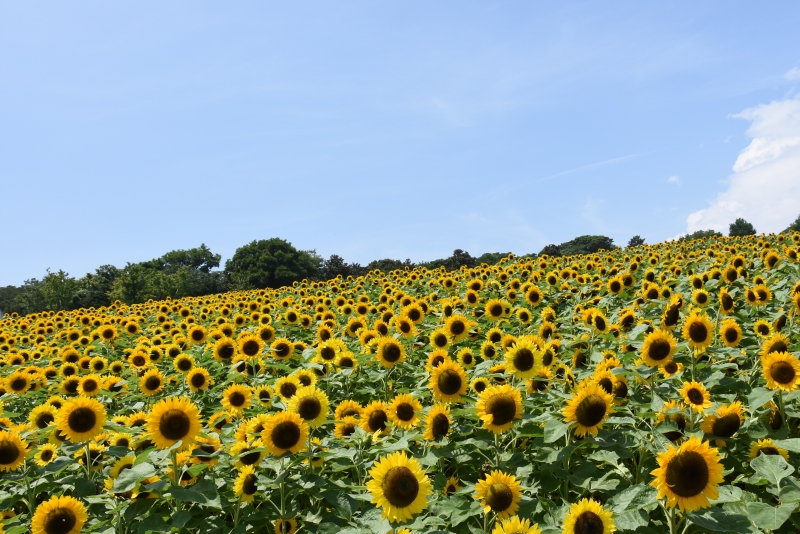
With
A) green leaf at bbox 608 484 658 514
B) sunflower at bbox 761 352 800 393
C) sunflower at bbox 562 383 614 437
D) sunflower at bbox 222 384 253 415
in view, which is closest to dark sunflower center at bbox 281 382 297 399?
sunflower at bbox 222 384 253 415

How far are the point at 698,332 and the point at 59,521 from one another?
5.84 metres

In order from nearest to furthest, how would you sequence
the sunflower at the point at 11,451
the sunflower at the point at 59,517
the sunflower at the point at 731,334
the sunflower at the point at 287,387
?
the sunflower at the point at 59,517
the sunflower at the point at 11,451
the sunflower at the point at 287,387
the sunflower at the point at 731,334

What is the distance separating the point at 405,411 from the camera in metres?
4.55

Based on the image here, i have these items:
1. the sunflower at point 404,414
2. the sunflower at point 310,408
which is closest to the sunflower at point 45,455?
the sunflower at point 310,408

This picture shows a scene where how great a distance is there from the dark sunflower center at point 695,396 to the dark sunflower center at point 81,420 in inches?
199

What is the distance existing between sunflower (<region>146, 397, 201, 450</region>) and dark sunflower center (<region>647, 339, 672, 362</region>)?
3941 millimetres

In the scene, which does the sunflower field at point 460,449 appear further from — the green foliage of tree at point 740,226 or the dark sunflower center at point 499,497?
the green foliage of tree at point 740,226

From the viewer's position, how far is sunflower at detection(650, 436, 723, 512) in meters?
2.96

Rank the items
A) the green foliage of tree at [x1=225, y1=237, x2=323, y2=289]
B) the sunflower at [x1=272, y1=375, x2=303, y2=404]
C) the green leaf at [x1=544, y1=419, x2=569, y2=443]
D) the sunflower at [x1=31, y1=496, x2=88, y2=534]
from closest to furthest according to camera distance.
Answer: the green leaf at [x1=544, y1=419, x2=569, y2=443] < the sunflower at [x1=31, y1=496, x2=88, y2=534] < the sunflower at [x1=272, y1=375, x2=303, y2=404] < the green foliage of tree at [x1=225, y1=237, x2=323, y2=289]

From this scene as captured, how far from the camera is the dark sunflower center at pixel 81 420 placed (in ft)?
14.7

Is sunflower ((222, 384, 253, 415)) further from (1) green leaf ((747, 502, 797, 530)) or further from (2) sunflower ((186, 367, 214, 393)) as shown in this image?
(1) green leaf ((747, 502, 797, 530))

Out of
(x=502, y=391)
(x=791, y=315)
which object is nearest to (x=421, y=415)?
(x=502, y=391)

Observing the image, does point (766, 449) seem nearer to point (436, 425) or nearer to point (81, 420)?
point (436, 425)

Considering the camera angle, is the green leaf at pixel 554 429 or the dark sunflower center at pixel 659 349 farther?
the dark sunflower center at pixel 659 349
